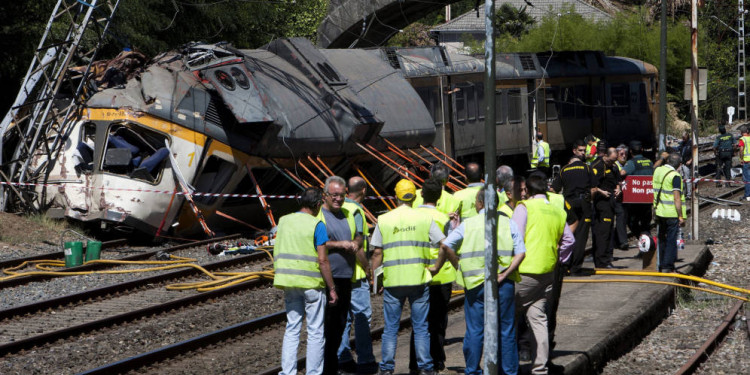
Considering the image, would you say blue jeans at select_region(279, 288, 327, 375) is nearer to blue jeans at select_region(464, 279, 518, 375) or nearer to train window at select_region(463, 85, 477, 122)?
blue jeans at select_region(464, 279, 518, 375)

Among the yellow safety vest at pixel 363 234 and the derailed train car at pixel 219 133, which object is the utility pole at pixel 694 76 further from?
the yellow safety vest at pixel 363 234

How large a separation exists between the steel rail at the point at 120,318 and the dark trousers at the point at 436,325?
14.2 feet

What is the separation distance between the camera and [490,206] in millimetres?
7582

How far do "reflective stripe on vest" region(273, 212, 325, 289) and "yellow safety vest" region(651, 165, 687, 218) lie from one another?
7428 mm

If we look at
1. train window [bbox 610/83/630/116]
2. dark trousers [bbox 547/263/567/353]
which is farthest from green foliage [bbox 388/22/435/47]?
dark trousers [bbox 547/263/567/353]

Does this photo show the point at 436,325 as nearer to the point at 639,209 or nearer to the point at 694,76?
the point at 639,209

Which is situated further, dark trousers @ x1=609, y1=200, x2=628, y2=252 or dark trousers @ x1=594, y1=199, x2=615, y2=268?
dark trousers @ x1=609, y1=200, x2=628, y2=252

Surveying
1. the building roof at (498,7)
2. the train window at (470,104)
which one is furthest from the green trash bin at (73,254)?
the building roof at (498,7)

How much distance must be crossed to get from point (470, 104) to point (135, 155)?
10.6 metres

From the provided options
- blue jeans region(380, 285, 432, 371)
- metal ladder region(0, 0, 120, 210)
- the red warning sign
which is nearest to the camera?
blue jeans region(380, 285, 432, 371)

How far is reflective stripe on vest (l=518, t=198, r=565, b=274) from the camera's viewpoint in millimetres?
8461

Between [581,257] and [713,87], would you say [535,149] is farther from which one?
[713,87]

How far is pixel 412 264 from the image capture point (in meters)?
8.62

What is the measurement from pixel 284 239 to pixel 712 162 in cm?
3297
